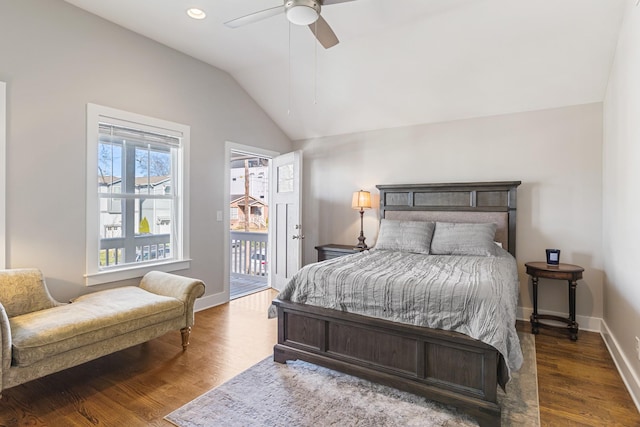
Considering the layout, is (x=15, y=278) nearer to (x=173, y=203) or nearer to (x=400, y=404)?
(x=173, y=203)

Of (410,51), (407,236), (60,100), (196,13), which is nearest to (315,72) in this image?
(410,51)

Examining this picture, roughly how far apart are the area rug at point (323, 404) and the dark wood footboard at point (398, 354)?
0.30 ft

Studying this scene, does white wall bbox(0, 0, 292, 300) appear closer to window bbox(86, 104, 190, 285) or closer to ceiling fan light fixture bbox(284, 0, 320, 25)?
window bbox(86, 104, 190, 285)

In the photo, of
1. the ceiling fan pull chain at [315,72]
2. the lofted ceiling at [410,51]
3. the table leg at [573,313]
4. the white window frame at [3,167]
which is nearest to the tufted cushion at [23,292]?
the white window frame at [3,167]

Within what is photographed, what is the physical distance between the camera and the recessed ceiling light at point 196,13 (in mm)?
2979

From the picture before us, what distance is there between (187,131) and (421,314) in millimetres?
3197

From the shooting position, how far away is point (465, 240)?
11.6ft

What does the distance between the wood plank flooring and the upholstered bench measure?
0.22 meters

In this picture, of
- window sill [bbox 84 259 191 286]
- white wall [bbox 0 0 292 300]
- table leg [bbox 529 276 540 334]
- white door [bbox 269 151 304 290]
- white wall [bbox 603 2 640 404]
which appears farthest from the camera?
white door [bbox 269 151 304 290]

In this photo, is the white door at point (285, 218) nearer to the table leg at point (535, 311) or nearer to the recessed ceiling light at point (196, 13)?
the recessed ceiling light at point (196, 13)

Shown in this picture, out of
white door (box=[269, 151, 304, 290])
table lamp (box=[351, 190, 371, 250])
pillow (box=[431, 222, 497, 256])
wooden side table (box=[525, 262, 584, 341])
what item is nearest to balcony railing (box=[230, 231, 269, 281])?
white door (box=[269, 151, 304, 290])

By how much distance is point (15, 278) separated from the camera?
242cm

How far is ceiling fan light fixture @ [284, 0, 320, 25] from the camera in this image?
2104 mm

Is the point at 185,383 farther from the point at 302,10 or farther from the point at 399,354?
the point at 302,10
